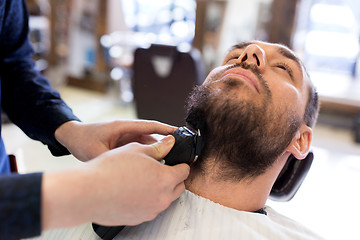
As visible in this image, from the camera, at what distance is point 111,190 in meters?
0.65

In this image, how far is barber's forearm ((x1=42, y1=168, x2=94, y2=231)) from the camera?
23.9 inches

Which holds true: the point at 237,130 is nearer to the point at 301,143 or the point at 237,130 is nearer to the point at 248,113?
the point at 248,113

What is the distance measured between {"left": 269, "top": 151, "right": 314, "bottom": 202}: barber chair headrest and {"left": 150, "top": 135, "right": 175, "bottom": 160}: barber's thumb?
2.35ft

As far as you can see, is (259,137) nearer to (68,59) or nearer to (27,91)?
(27,91)

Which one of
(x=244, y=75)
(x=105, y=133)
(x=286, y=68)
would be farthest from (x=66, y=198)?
(x=286, y=68)

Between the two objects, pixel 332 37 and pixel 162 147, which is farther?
pixel 332 37

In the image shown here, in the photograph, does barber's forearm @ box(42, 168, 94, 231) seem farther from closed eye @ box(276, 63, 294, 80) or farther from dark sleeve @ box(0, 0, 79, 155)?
closed eye @ box(276, 63, 294, 80)

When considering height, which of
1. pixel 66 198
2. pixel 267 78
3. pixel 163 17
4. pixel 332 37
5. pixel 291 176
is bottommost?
pixel 291 176

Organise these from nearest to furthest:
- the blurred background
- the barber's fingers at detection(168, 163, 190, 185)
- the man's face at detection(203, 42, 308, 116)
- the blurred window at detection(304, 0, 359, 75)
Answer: the barber's fingers at detection(168, 163, 190, 185) → the man's face at detection(203, 42, 308, 116) → the blurred background → the blurred window at detection(304, 0, 359, 75)

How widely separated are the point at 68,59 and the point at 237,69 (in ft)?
15.3

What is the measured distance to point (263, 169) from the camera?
44.8 inches

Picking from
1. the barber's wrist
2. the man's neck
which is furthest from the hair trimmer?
the barber's wrist

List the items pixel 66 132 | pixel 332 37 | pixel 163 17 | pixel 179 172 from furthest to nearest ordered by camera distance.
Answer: pixel 163 17 → pixel 332 37 → pixel 66 132 → pixel 179 172

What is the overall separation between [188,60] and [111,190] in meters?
2.45
